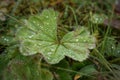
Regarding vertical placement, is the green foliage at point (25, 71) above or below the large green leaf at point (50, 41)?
below

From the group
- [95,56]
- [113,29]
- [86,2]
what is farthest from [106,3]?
[95,56]

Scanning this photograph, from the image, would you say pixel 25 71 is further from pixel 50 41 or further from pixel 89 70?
pixel 89 70

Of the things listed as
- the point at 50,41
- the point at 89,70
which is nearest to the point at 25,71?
the point at 50,41

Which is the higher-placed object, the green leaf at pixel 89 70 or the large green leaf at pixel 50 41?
the large green leaf at pixel 50 41

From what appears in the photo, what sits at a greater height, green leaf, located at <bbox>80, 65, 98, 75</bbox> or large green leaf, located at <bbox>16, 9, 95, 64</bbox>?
large green leaf, located at <bbox>16, 9, 95, 64</bbox>

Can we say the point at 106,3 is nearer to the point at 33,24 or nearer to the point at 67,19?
the point at 67,19

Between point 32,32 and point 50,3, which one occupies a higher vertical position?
point 32,32

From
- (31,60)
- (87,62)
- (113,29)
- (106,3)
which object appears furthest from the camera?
(106,3)

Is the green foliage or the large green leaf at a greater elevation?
the large green leaf
